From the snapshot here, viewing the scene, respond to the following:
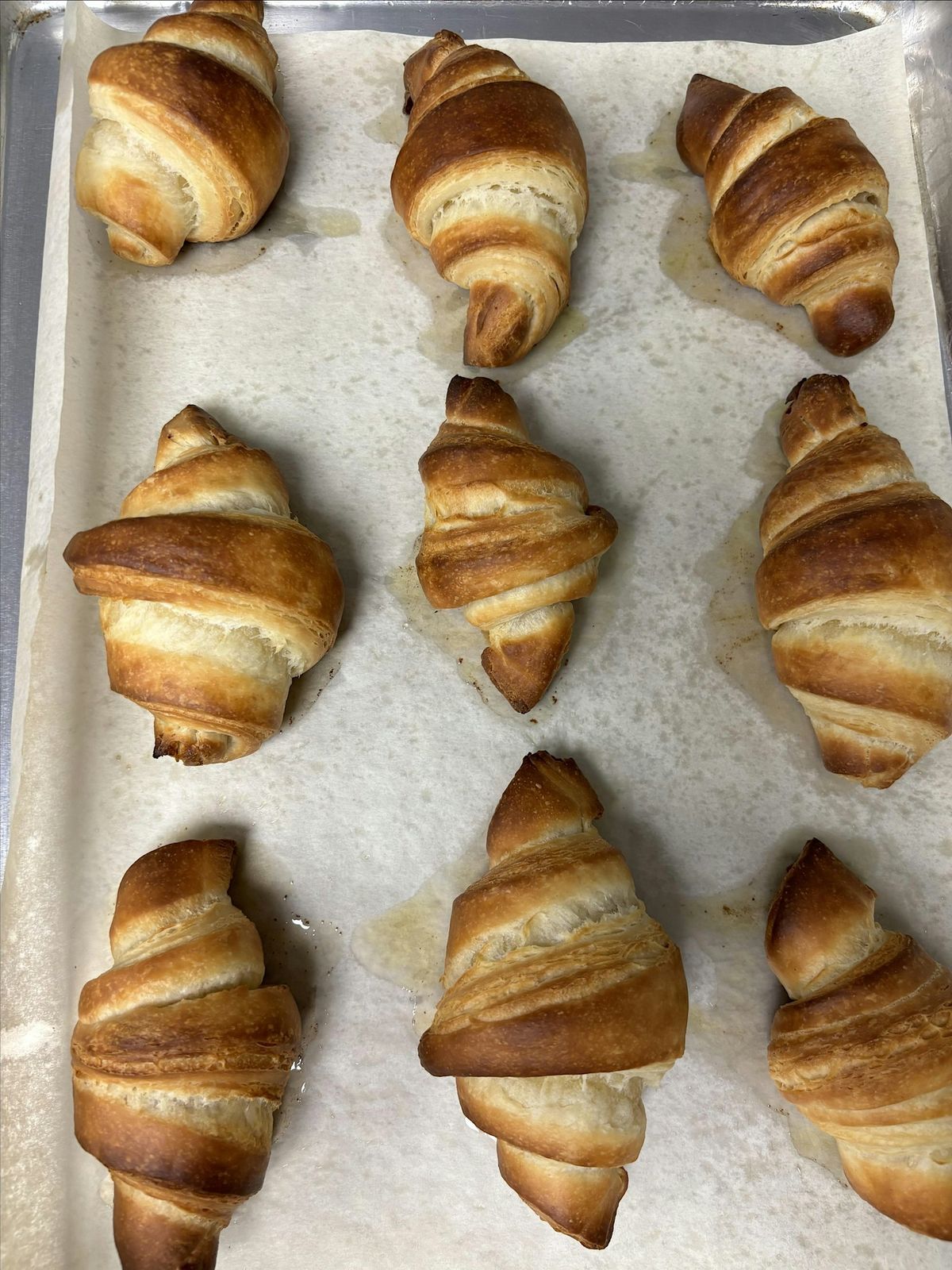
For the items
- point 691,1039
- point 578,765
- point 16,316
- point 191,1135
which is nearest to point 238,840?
point 191,1135

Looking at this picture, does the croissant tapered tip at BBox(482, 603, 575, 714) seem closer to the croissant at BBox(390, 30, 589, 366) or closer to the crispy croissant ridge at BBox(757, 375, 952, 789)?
the crispy croissant ridge at BBox(757, 375, 952, 789)

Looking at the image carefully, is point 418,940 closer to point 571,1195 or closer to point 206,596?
point 571,1195

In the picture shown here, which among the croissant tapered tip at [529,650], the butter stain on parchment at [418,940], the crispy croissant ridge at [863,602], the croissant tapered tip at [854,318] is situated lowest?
the butter stain on parchment at [418,940]

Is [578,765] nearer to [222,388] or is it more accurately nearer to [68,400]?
[222,388]

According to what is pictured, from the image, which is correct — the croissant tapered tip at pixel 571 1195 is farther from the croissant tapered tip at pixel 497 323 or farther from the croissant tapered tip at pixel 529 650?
the croissant tapered tip at pixel 497 323

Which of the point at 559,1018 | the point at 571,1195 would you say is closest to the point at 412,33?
the point at 559,1018

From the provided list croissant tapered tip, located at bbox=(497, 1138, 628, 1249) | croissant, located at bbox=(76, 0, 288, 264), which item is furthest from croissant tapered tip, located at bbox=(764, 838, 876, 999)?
croissant, located at bbox=(76, 0, 288, 264)

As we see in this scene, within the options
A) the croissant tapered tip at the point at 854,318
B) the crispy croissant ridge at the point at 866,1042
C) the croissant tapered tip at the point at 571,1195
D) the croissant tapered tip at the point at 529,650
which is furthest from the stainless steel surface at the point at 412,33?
the croissant tapered tip at the point at 571,1195
